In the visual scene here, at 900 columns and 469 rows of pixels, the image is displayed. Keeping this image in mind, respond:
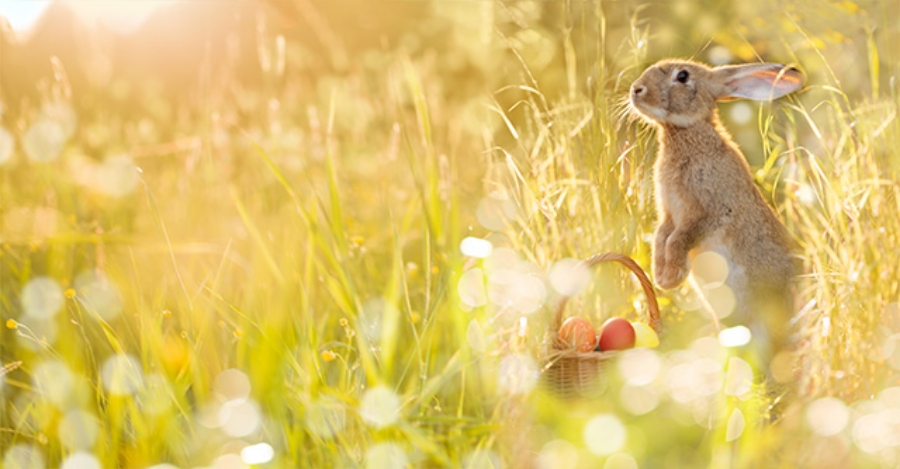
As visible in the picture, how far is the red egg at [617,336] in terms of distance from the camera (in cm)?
300

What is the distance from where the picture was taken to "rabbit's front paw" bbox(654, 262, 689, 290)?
3152 mm

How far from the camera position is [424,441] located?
195 cm

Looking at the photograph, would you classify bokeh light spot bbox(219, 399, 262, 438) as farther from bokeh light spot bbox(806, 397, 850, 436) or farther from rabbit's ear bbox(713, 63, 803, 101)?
rabbit's ear bbox(713, 63, 803, 101)

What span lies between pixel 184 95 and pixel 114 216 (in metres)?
4.11

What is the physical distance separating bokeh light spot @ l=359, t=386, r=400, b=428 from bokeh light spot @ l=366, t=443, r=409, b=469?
6cm

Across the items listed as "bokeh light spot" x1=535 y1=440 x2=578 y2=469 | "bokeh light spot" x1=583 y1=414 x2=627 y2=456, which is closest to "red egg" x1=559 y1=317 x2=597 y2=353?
"bokeh light spot" x1=583 y1=414 x2=627 y2=456

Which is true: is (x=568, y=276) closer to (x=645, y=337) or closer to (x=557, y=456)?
(x=645, y=337)

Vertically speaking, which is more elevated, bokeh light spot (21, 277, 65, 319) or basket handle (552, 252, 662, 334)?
bokeh light spot (21, 277, 65, 319)

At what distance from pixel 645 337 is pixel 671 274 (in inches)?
9.6

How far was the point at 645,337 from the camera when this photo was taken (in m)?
3.13

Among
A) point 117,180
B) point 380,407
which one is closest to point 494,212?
point 380,407

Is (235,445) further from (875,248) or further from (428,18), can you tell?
(428,18)

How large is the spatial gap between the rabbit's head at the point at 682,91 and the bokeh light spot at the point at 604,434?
126 centimetres

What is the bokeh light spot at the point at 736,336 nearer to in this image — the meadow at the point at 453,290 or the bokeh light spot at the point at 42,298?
the meadow at the point at 453,290
